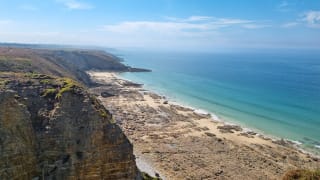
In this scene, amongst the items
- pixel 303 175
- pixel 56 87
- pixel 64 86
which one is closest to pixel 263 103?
pixel 303 175

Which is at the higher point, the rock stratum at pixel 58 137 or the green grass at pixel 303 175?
the rock stratum at pixel 58 137

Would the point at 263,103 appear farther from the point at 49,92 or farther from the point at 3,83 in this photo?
the point at 3,83

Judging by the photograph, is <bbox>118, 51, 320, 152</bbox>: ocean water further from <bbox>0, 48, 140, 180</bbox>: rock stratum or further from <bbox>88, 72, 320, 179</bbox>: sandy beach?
<bbox>0, 48, 140, 180</bbox>: rock stratum

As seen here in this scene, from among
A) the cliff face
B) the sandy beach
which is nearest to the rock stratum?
the cliff face

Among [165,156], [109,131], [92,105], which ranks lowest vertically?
[165,156]

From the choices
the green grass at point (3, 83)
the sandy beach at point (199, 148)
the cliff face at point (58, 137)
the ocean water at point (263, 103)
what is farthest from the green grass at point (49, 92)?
the ocean water at point (263, 103)

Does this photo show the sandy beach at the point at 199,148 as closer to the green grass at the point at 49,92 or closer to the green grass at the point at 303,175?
the green grass at the point at 303,175

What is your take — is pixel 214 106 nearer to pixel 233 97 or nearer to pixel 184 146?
pixel 233 97

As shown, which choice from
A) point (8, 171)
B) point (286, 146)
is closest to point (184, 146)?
point (286, 146)
